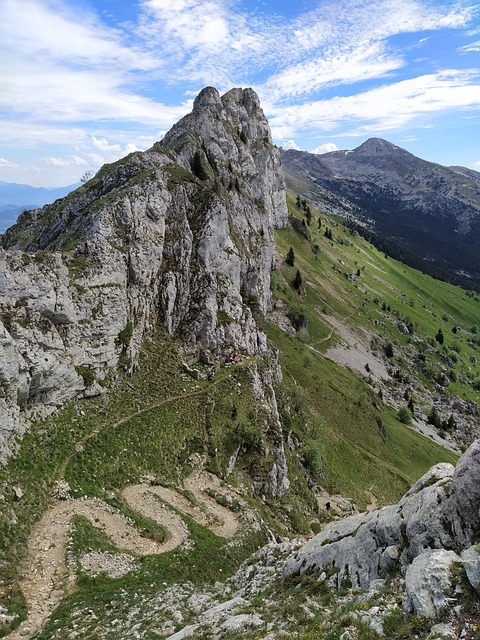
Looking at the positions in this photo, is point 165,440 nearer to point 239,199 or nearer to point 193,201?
point 193,201

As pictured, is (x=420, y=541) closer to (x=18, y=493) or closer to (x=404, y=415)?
(x=18, y=493)

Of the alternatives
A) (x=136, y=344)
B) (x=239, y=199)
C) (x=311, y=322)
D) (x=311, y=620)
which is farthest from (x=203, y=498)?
(x=311, y=322)

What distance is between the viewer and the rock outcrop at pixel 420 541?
56.6 feet

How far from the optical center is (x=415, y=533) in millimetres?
22359

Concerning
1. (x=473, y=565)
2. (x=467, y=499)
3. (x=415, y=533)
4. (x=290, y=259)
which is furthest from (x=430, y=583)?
(x=290, y=259)

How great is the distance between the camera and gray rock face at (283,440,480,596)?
2041 cm

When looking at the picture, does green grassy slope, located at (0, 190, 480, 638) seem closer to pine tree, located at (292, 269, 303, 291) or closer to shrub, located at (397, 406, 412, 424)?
shrub, located at (397, 406, 412, 424)

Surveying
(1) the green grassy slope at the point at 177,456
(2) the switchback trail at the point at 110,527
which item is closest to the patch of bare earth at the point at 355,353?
(1) the green grassy slope at the point at 177,456

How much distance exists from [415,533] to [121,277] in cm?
5107

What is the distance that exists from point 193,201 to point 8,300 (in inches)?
1754

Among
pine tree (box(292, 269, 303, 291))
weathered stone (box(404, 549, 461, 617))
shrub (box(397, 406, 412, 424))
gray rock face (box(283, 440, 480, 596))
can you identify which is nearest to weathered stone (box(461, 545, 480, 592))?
gray rock face (box(283, 440, 480, 596))

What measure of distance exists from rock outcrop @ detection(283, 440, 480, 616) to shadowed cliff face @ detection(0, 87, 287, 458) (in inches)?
1247

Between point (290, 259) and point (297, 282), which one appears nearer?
point (297, 282)

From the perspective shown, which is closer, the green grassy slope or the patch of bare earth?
the green grassy slope
